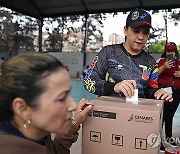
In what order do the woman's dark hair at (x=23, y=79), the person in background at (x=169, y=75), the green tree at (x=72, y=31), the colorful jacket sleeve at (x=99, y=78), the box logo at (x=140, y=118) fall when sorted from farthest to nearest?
the green tree at (x=72, y=31) → the person in background at (x=169, y=75) → the colorful jacket sleeve at (x=99, y=78) → the box logo at (x=140, y=118) → the woman's dark hair at (x=23, y=79)

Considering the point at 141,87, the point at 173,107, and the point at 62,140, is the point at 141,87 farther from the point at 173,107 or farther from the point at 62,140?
the point at 173,107

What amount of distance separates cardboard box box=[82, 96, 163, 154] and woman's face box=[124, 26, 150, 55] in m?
0.31

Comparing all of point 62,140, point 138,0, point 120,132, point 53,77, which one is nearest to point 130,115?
point 120,132

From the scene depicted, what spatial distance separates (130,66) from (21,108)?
0.62 meters

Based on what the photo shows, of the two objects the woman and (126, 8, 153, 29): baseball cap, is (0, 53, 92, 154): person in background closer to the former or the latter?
the woman

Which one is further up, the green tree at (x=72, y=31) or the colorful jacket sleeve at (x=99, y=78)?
the green tree at (x=72, y=31)

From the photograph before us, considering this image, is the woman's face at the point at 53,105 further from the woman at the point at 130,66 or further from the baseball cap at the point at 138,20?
the baseball cap at the point at 138,20

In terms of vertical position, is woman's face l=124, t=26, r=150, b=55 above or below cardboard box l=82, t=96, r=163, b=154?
above

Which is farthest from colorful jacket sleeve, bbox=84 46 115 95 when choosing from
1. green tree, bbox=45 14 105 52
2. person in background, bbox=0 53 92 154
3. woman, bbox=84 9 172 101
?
green tree, bbox=45 14 105 52

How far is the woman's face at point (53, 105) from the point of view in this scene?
1.68ft

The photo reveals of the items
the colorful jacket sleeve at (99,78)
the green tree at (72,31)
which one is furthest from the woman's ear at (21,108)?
the green tree at (72,31)

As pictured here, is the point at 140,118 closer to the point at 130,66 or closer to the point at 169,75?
the point at 130,66

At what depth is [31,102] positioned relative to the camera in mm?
501

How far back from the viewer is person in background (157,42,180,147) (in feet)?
7.03
